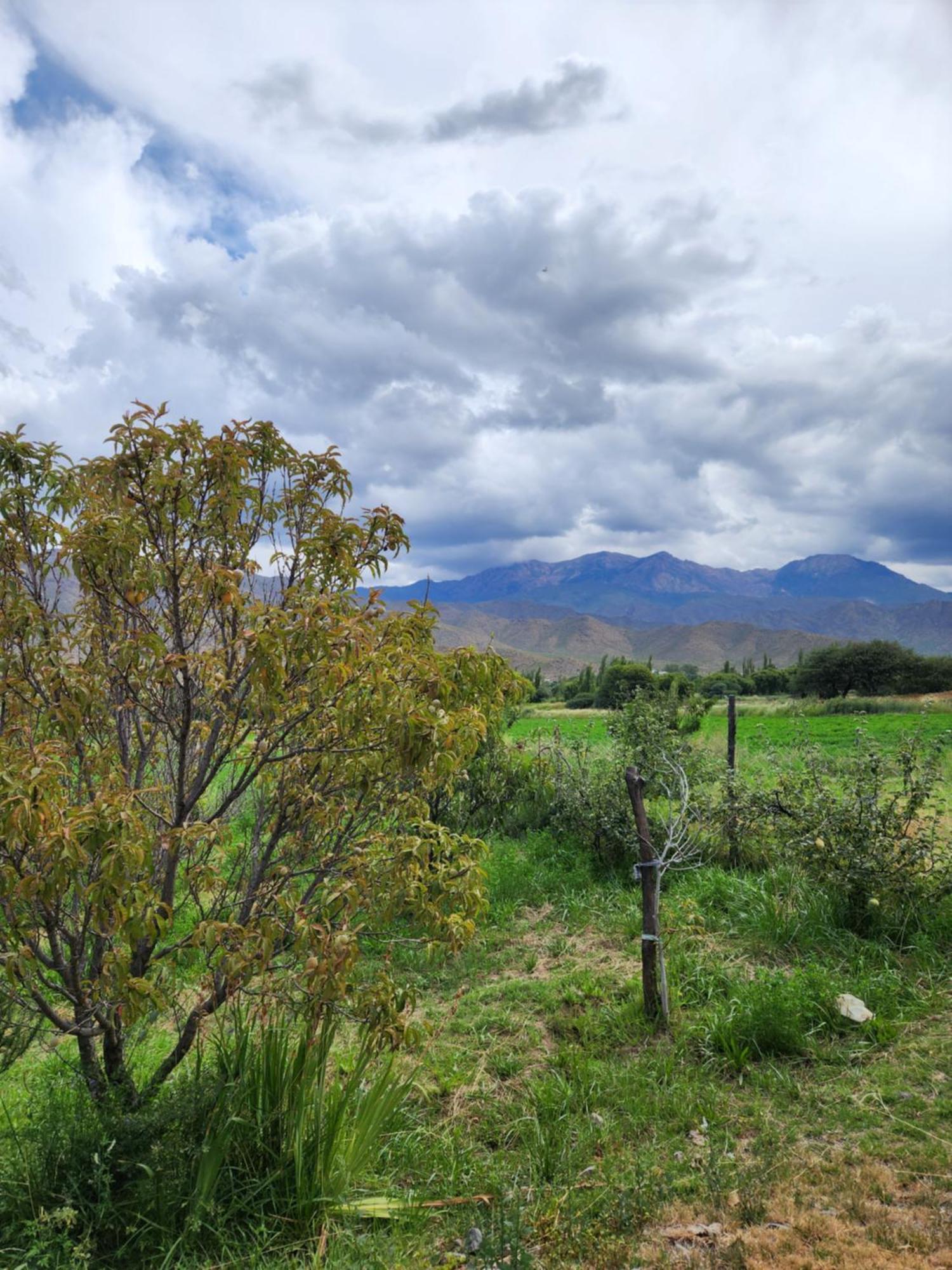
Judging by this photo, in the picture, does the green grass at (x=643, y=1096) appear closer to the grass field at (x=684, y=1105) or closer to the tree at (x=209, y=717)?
the grass field at (x=684, y=1105)

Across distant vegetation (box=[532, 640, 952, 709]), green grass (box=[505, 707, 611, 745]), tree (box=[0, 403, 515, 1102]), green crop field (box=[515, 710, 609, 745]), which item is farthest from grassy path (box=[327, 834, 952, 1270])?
distant vegetation (box=[532, 640, 952, 709])

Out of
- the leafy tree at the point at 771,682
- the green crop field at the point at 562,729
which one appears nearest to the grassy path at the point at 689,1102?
the green crop field at the point at 562,729

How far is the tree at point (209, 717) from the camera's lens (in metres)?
3.31

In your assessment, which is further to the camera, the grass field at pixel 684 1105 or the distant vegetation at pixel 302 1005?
the grass field at pixel 684 1105

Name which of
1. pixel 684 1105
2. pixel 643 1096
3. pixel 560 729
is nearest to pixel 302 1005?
pixel 643 1096

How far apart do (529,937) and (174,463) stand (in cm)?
647

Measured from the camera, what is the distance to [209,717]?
4441 mm

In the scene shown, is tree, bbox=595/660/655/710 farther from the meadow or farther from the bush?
the meadow

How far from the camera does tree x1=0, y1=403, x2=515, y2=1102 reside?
3.31 meters

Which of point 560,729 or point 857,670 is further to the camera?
point 857,670

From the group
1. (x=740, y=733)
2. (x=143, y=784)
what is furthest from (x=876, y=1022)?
(x=740, y=733)

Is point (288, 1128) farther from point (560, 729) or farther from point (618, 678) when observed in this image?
point (618, 678)

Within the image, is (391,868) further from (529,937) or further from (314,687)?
(529,937)

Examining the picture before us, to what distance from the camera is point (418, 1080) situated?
5344 mm
